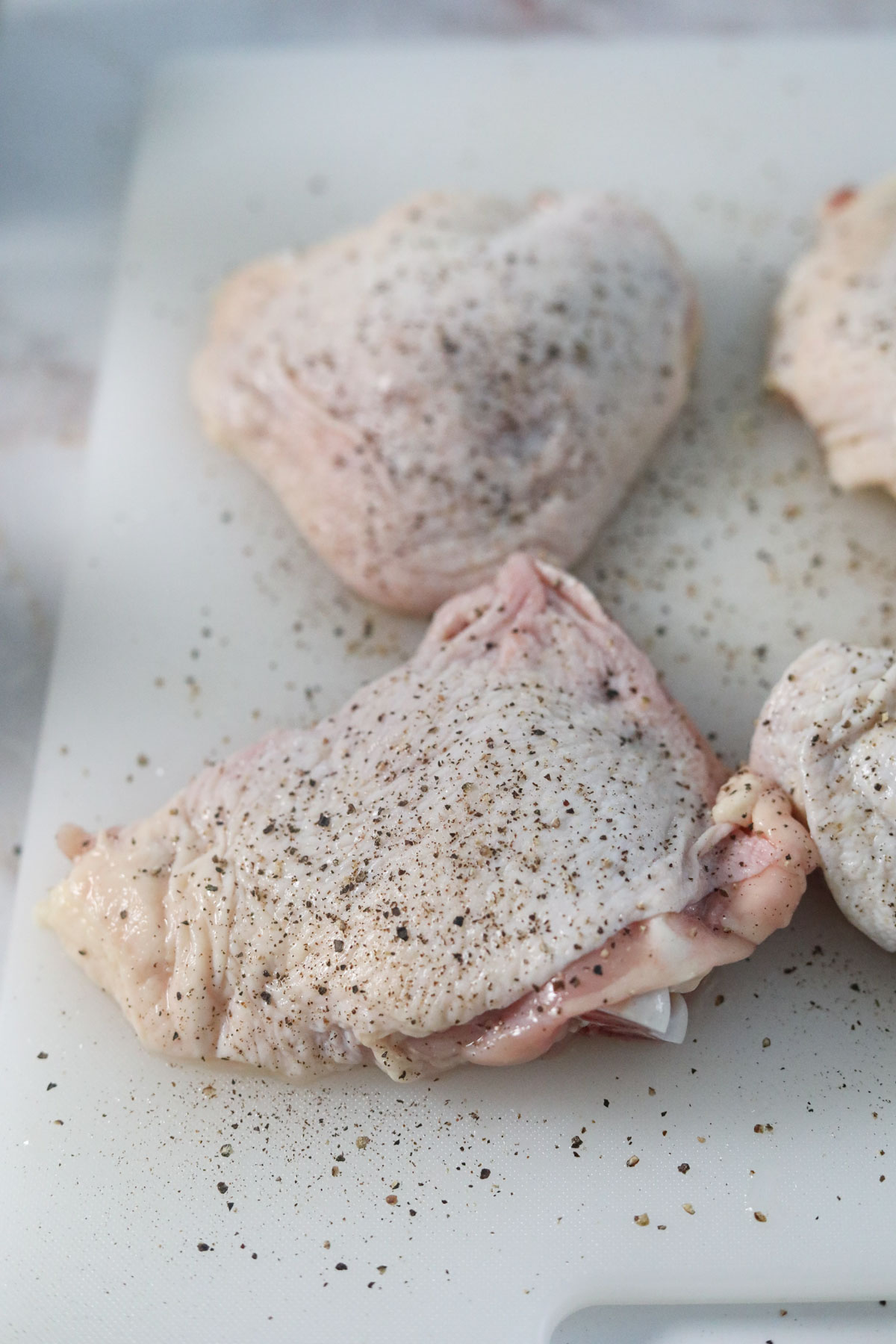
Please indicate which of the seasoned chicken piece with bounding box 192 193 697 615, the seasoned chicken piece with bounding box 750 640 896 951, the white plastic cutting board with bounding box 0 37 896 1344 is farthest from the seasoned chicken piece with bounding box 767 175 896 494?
the seasoned chicken piece with bounding box 750 640 896 951

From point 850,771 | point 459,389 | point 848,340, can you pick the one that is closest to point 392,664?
point 459,389

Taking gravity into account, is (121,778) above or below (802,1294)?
above

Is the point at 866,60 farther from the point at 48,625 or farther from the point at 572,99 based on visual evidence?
the point at 48,625

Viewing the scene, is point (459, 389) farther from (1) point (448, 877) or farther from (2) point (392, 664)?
(1) point (448, 877)

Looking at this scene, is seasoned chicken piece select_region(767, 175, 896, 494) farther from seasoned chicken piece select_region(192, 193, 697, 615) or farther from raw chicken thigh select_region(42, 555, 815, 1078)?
raw chicken thigh select_region(42, 555, 815, 1078)

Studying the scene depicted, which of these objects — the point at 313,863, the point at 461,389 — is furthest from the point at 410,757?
the point at 461,389

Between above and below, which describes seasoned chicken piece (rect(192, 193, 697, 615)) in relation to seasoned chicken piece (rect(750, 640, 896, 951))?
above
